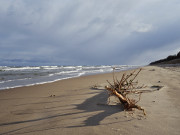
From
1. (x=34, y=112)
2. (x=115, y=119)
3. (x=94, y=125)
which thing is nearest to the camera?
(x=94, y=125)

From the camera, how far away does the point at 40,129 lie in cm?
196

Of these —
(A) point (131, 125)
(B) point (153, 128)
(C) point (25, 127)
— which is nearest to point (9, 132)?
(C) point (25, 127)

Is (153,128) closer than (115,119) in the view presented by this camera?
Yes

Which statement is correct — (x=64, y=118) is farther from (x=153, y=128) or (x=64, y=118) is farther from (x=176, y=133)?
(x=176, y=133)

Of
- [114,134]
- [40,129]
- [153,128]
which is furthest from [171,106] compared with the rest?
[40,129]

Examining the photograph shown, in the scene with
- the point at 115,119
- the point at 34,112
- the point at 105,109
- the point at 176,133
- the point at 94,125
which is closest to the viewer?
the point at 176,133

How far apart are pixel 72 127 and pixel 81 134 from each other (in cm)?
23

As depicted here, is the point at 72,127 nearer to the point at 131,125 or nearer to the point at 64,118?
the point at 64,118

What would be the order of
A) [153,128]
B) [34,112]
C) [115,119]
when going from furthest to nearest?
[34,112] → [115,119] → [153,128]

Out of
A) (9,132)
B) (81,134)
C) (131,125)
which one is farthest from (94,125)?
(9,132)

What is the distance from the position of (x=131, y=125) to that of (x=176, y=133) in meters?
0.50

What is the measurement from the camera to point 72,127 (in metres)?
1.96

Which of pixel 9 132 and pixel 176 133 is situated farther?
pixel 9 132

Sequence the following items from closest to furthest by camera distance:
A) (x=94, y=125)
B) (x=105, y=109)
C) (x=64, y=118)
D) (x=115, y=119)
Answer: (x=94, y=125)
(x=115, y=119)
(x=64, y=118)
(x=105, y=109)
